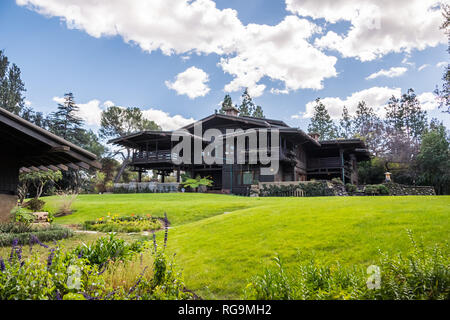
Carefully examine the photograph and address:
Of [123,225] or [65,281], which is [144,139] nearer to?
[123,225]

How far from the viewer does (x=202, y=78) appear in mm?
36750

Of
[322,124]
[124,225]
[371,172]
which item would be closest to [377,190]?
[124,225]

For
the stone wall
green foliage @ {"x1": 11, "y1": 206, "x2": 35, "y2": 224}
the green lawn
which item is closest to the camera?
the green lawn

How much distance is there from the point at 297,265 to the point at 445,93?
27.5 m

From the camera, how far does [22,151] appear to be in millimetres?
9914

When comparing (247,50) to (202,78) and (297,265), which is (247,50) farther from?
(297,265)

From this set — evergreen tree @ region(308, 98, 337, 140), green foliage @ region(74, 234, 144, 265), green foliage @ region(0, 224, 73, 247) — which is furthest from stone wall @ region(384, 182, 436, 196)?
evergreen tree @ region(308, 98, 337, 140)

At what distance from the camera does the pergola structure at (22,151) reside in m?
7.79

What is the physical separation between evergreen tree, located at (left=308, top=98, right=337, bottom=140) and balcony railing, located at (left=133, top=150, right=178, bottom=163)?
37271 mm

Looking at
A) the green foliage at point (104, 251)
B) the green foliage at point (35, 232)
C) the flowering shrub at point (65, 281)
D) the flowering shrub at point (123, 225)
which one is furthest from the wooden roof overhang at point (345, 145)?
the flowering shrub at point (65, 281)

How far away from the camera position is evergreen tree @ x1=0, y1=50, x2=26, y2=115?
4016cm

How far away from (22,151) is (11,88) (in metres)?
41.3

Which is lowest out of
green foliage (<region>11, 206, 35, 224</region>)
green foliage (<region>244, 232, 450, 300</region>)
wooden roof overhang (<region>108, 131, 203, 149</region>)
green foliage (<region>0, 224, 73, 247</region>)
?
green foliage (<region>0, 224, 73, 247</region>)

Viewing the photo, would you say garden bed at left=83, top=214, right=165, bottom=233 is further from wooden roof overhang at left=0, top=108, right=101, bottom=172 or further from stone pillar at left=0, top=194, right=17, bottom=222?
stone pillar at left=0, top=194, right=17, bottom=222
